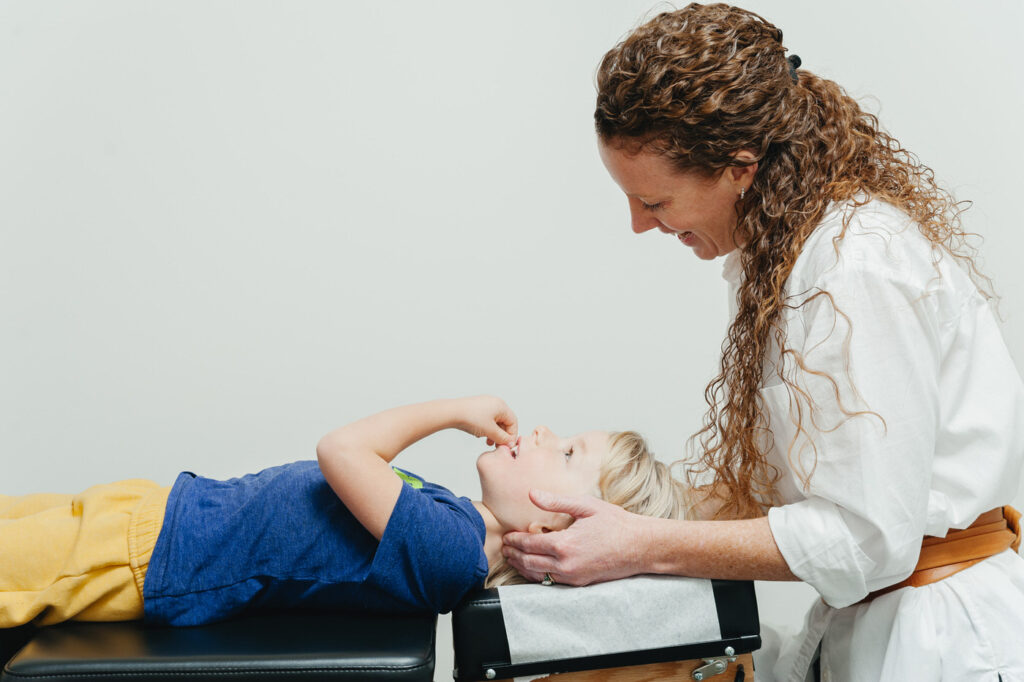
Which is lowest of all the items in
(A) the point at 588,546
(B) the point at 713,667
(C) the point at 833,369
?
(B) the point at 713,667

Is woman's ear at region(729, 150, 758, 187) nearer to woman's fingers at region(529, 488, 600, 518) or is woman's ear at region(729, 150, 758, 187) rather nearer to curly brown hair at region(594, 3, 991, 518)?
curly brown hair at region(594, 3, 991, 518)

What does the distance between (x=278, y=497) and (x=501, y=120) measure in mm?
1426

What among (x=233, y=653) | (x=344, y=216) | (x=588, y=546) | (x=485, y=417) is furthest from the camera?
(x=344, y=216)

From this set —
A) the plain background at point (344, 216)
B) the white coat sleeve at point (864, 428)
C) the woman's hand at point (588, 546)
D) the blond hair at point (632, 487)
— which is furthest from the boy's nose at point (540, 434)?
the plain background at point (344, 216)

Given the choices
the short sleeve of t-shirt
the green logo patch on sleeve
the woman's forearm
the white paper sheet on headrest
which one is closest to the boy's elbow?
the short sleeve of t-shirt

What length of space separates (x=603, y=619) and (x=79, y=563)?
85cm

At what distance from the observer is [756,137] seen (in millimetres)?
1420

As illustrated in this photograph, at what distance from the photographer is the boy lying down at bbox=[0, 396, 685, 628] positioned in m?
1.46

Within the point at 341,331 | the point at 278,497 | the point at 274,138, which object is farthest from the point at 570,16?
the point at 278,497

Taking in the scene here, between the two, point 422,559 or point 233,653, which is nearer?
point 233,653

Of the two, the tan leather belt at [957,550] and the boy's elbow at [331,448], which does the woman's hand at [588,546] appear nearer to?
the boy's elbow at [331,448]

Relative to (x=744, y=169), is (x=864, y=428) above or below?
below

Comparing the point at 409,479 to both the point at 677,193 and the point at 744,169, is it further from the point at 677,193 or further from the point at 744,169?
the point at 744,169

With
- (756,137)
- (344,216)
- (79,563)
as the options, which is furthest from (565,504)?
(344,216)
